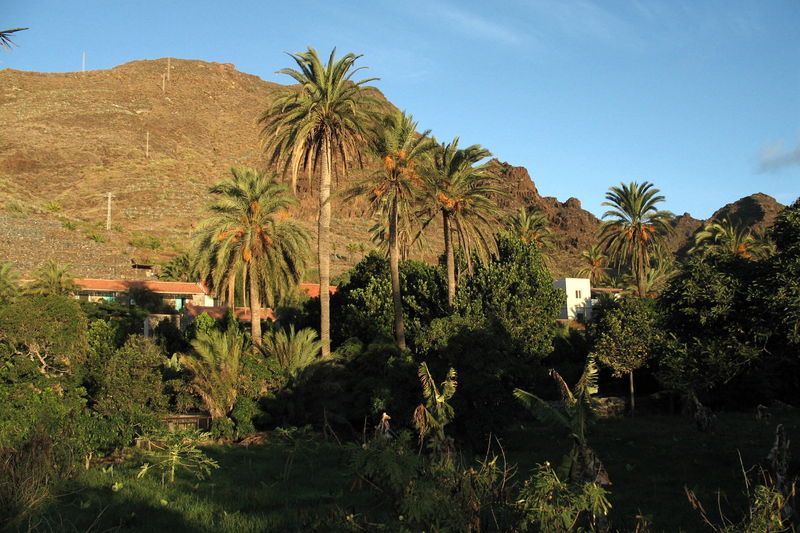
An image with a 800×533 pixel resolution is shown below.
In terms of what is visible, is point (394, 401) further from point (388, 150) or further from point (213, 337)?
point (388, 150)

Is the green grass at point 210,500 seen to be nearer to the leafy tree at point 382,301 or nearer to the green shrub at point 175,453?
the green shrub at point 175,453

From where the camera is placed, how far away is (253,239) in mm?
35281

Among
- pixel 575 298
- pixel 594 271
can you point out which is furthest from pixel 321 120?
pixel 594 271

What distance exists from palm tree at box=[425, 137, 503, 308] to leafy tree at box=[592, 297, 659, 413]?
31.1ft

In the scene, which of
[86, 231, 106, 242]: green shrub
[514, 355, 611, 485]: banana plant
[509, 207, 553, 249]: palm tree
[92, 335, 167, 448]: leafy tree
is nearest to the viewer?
[514, 355, 611, 485]: banana plant

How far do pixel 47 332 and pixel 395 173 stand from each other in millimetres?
17095

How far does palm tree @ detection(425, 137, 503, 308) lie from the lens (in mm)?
35406

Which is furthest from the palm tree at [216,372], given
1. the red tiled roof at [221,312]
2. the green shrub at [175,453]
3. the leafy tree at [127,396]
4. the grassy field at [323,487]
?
the red tiled roof at [221,312]

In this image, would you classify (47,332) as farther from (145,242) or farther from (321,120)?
(145,242)

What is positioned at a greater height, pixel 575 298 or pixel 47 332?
pixel 575 298

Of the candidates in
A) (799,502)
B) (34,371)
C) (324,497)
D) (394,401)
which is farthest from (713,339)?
(34,371)

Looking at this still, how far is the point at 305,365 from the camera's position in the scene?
32.3 meters

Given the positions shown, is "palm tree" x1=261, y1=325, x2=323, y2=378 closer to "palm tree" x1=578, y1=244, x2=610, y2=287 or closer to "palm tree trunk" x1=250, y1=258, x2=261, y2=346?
"palm tree trunk" x1=250, y1=258, x2=261, y2=346

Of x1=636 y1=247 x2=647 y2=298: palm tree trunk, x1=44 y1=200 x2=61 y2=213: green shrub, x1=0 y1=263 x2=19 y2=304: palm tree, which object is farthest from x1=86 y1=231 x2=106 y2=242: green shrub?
x1=636 y1=247 x2=647 y2=298: palm tree trunk
